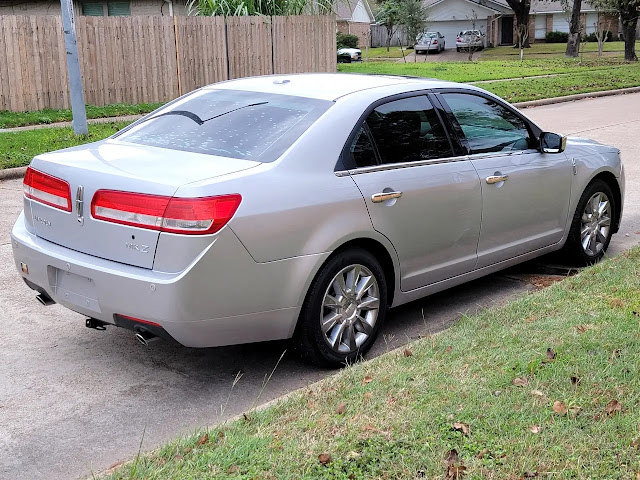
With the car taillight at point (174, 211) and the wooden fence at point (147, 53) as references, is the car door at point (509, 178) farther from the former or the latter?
the wooden fence at point (147, 53)

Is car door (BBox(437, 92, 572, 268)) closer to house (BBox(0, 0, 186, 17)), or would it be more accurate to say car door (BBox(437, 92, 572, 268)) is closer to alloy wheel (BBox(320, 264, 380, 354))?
alloy wheel (BBox(320, 264, 380, 354))

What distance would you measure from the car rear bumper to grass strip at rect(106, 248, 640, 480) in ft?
1.78

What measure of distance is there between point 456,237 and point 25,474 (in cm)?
320

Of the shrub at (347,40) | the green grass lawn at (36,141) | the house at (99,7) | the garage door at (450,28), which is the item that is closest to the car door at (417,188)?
the green grass lawn at (36,141)

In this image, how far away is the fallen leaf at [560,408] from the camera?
13.0ft

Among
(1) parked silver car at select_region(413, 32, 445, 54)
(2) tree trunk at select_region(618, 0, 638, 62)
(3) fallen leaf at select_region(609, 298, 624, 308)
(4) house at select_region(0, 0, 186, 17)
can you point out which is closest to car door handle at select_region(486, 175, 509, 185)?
(3) fallen leaf at select_region(609, 298, 624, 308)

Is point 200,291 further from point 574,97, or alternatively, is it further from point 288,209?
point 574,97

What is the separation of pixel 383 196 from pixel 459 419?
5.96 feet

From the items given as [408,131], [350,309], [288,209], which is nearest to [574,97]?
[408,131]

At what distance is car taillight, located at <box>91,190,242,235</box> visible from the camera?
449 centimetres

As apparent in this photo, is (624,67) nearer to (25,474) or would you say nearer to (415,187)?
(415,187)

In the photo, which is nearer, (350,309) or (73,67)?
(350,309)

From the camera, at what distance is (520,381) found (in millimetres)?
4305

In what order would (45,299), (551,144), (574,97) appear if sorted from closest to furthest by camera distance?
(45,299), (551,144), (574,97)
